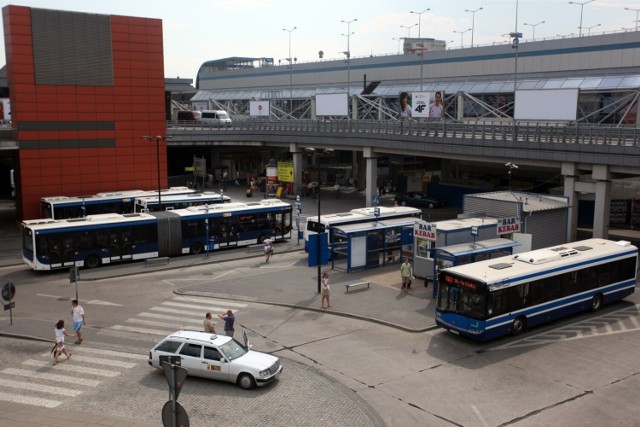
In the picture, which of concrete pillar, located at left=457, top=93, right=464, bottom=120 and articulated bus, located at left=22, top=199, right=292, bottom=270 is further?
concrete pillar, located at left=457, top=93, right=464, bottom=120

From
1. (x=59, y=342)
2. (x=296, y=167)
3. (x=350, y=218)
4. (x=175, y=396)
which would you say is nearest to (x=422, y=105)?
(x=296, y=167)

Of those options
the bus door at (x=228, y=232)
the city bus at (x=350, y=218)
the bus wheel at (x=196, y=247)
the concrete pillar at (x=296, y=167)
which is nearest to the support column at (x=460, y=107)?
the concrete pillar at (x=296, y=167)

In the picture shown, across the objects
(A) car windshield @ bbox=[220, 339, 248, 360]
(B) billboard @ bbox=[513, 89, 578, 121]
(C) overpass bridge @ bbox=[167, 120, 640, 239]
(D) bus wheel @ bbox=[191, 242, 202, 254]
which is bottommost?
(D) bus wheel @ bbox=[191, 242, 202, 254]

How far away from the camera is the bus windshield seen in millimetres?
21309

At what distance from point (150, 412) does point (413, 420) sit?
671 cm

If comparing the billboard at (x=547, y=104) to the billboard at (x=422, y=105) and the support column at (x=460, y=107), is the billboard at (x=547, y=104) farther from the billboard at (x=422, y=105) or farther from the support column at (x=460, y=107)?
the support column at (x=460, y=107)

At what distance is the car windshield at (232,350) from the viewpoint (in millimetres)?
17969

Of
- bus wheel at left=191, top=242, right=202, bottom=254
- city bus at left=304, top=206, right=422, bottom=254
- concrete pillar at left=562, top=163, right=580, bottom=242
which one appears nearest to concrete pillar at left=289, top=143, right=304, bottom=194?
city bus at left=304, top=206, right=422, bottom=254

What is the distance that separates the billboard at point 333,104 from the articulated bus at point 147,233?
77.6ft

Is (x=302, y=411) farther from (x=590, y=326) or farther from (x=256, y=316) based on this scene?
(x=590, y=326)

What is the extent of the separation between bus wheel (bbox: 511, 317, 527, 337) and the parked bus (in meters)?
28.6

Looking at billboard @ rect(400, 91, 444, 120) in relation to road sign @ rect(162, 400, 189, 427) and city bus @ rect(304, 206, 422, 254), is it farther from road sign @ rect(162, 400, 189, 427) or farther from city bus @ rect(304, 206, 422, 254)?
road sign @ rect(162, 400, 189, 427)

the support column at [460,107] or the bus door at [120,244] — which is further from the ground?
the support column at [460,107]

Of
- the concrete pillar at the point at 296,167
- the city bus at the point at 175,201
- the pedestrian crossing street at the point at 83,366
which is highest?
the concrete pillar at the point at 296,167
